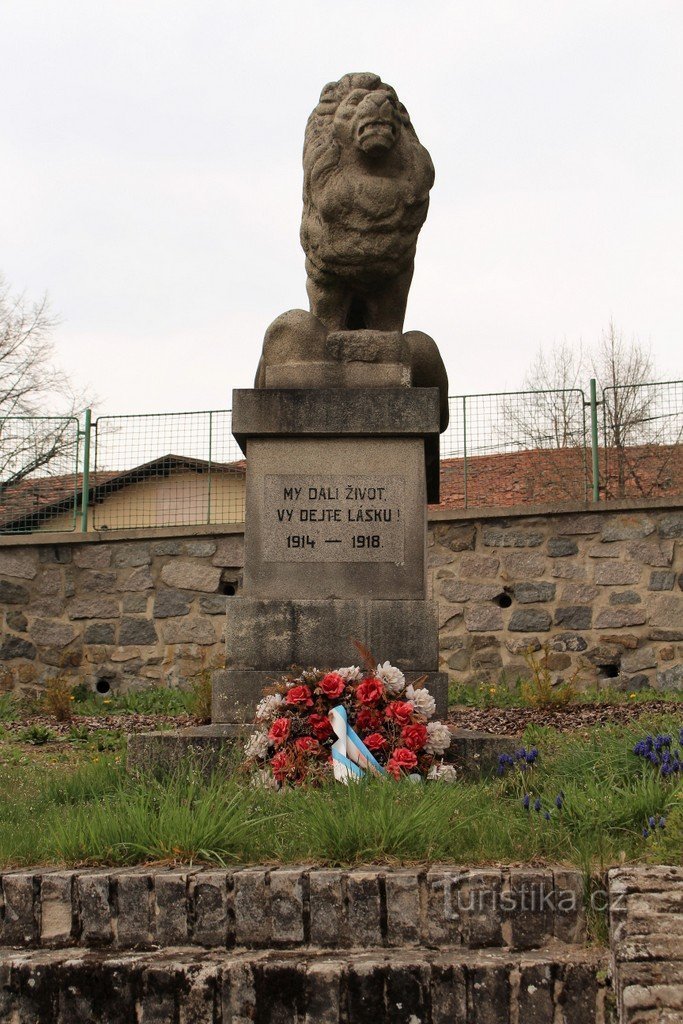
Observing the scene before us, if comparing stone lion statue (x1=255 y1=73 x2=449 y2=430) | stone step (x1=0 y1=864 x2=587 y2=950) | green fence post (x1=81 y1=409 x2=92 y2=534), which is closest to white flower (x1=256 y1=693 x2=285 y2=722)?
stone step (x1=0 y1=864 x2=587 y2=950)

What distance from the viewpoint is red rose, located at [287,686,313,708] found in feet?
15.9

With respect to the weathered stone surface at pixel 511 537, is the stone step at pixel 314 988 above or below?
below

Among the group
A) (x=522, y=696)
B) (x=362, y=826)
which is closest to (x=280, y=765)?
(x=362, y=826)

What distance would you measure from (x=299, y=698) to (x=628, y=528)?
6.49 m

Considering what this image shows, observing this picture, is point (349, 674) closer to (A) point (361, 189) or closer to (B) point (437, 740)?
(B) point (437, 740)

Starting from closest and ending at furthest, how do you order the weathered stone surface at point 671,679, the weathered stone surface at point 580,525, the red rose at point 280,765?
the red rose at point 280,765 < the weathered stone surface at point 671,679 < the weathered stone surface at point 580,525

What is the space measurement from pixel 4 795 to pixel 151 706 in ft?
16.2

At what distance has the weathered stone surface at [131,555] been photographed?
37.2 ft

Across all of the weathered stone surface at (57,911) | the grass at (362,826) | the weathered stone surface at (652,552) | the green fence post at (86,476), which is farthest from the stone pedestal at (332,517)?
the green fence post at (86,476)

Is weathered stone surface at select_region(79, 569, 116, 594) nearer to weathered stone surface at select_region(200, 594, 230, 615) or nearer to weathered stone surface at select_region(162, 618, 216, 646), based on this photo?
weathered stone surface at select_region(162, 618, 216, 646)

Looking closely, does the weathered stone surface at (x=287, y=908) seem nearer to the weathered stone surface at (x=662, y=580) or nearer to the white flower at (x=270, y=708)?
the white flower at (x=270, y=708)

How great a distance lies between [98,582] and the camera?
11.3 meters

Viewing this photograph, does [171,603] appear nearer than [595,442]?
Yes

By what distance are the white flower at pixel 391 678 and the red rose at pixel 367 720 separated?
19 centimetres
